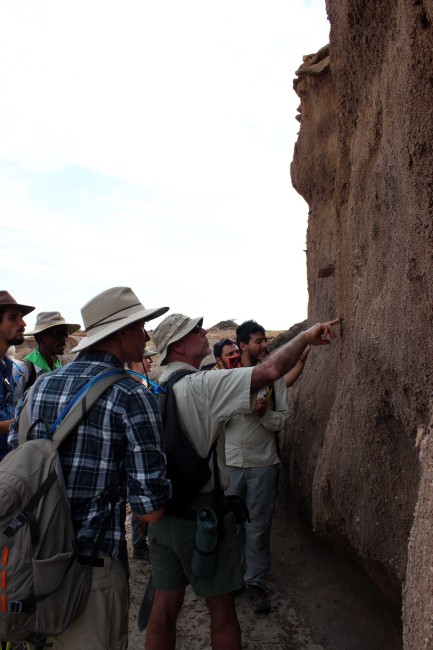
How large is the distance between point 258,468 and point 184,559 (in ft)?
4.96

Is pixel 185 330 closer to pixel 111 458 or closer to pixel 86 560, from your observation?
pixel 111 458

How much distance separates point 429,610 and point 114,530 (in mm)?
1192

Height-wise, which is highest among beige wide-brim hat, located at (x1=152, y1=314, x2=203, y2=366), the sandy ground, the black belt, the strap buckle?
beige wide-brim hat, located at (x1=152, y1=314, x2=203, y2=366)

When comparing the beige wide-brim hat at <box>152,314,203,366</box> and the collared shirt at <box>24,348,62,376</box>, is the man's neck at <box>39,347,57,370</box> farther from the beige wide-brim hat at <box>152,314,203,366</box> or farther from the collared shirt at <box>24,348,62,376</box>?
the beige wide-brim hat at <box>152,314,203,366</box>

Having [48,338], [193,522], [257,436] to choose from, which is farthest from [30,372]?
[193,522]

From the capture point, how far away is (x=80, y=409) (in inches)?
88.0

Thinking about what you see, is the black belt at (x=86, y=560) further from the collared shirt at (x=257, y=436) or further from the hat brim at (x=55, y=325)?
the hat brim at (x=55, y=325)

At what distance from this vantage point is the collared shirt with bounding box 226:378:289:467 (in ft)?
14.8

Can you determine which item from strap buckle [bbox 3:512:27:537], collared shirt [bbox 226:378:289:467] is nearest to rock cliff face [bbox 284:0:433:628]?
collared shirt [bbox 226:378:289:467]

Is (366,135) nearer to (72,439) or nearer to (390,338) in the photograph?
(390,338)

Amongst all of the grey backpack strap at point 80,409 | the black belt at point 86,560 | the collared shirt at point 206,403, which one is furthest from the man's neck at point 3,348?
the black belt at point 86,560

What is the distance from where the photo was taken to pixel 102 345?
97.7 inches

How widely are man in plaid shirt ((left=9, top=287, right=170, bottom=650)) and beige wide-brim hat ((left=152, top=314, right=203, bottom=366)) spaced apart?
3.14 ft

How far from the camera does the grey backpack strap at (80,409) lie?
86.7 inches
